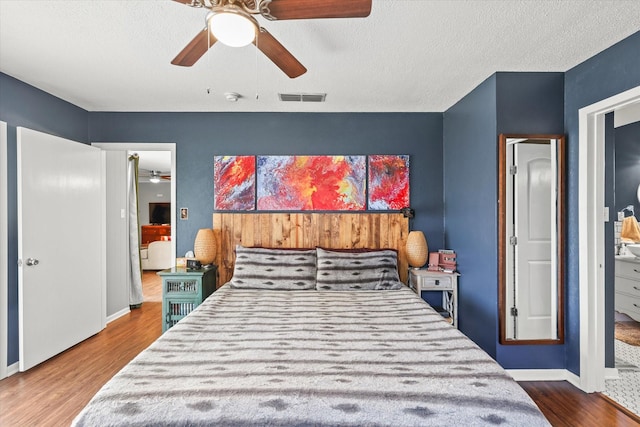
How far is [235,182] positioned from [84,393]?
2.23m

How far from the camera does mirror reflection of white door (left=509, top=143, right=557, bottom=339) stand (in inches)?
111

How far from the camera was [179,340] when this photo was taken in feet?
6.37

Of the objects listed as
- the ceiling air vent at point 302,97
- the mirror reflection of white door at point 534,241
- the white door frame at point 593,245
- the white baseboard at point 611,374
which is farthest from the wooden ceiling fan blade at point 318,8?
the white baseboard at point 611,374

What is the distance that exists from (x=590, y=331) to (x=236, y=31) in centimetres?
307

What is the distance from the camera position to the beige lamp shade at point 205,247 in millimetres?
3576

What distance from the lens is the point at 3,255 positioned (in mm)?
2811

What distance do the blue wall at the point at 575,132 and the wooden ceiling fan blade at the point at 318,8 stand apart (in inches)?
80.0

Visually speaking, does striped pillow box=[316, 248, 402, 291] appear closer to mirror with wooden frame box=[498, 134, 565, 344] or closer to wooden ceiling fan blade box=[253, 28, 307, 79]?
mirror with wooden frame box=[498, 134, 565, 344]

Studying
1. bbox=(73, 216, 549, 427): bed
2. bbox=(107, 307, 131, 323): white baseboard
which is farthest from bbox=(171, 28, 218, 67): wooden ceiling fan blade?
bbox=(107, 307, 131, 323): white baseboard

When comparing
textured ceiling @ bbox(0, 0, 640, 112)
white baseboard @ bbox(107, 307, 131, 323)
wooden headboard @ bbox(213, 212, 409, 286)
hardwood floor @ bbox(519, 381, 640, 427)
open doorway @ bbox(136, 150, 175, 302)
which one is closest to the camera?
textured ceiling @ bbox(0, 0, 640, 112)

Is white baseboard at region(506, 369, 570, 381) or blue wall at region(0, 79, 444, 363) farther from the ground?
blue wall at region(0, 79, 444, 363)

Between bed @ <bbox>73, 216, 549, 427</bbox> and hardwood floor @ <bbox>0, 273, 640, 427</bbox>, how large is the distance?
1.04 meters

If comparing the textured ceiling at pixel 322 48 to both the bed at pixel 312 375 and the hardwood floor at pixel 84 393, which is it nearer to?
the bed at pixel 312 375

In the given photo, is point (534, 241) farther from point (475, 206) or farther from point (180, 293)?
point (180, 293)
